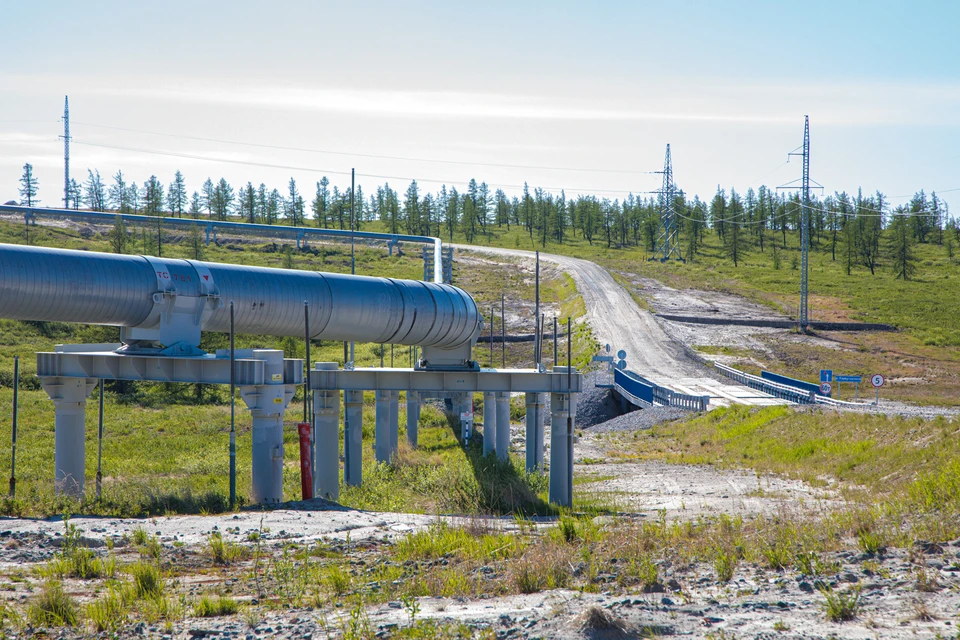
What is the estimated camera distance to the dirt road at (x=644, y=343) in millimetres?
47469

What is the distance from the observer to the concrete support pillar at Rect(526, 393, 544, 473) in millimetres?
27750

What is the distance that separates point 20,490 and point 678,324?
188 ft

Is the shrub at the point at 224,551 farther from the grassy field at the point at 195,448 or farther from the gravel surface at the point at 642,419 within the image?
the gravel surface at the point at 642,419

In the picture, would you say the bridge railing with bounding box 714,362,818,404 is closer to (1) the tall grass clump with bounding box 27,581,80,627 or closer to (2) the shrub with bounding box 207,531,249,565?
(2) the shrub with bounding box 207,531,249,565

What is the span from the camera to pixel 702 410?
41812 mm

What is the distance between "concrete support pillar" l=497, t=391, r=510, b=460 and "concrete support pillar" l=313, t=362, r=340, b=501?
845cm

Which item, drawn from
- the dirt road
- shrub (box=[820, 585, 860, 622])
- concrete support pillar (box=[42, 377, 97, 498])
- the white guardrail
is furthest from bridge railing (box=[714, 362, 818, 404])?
shrub (box=[820, 585, 860, 622])

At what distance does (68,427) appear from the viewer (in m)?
20.4

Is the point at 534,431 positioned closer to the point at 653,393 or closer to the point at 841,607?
the point at 653,393

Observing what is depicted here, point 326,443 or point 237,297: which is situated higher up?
point 237,297

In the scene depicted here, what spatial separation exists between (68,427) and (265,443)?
17.2 feet

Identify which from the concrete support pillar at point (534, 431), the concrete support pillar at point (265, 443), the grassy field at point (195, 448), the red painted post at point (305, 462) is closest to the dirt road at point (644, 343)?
the grassy field at point (195, 448)

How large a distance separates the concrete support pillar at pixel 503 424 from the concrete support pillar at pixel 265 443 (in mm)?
12576

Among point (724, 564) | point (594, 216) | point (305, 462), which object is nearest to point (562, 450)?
point (305, 462)
